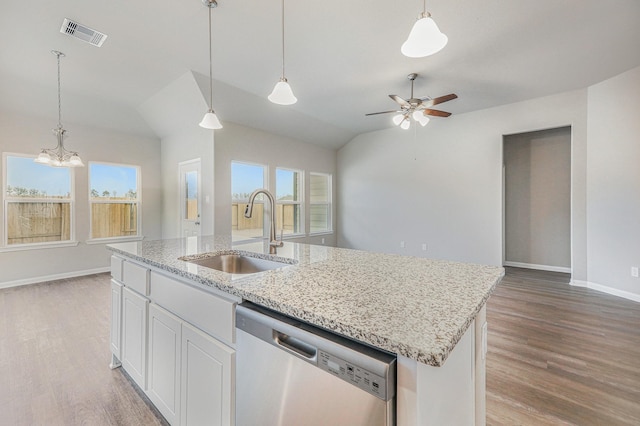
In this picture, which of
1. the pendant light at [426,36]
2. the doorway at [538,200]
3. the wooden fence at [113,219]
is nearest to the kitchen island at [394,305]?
the pendant light at [426,36]

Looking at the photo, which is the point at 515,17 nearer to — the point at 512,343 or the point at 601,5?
the point at 601,5

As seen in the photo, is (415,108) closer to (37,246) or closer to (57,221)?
(57,221)

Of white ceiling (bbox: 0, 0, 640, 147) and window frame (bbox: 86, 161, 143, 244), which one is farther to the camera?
window frame (bbox: 86, 161, 143, 244)

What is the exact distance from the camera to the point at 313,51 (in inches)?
127

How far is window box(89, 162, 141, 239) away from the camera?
16.6 feet

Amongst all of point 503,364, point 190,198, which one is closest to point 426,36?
point 503,364

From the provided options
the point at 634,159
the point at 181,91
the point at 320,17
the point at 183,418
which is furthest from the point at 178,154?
the point at 634,159

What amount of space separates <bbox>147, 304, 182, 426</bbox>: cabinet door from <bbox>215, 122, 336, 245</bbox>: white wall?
3234 mm

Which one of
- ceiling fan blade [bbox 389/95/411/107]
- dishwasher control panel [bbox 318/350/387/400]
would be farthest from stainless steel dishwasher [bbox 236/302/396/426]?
ceiling fan blade [bbox 389/95/411/107]

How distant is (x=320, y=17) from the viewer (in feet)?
8.75

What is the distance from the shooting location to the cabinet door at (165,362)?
1381mm

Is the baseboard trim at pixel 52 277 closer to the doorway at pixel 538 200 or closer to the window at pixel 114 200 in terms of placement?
the window at pixel 114 200

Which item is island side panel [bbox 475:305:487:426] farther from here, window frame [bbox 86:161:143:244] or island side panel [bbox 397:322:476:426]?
window frame [bbox 86:161:143:244]

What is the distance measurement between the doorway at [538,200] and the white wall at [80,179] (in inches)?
273
